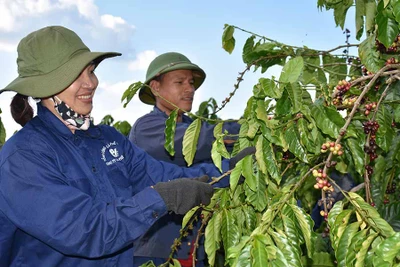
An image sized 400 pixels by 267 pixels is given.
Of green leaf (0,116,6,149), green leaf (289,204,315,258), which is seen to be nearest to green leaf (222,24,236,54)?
green leaf (289,204,315,258)

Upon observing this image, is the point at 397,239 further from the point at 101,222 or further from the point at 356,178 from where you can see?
the point at 356,178

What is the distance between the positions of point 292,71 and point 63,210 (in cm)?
100

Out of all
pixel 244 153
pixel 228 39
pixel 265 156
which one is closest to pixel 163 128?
pixel 228 39

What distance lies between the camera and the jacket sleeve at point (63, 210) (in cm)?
210

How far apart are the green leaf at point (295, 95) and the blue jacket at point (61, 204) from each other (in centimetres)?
68

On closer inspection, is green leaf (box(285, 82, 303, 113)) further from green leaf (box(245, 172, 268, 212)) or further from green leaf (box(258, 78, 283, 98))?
green leaf (box(245, 172, 268, 212))

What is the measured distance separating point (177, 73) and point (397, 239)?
2565 millimetres

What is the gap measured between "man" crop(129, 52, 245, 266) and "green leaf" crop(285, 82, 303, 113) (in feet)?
3.96

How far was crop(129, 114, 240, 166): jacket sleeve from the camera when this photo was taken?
3.33 meters

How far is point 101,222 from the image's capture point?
7.04 feet

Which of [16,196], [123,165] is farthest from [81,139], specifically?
[16,196]

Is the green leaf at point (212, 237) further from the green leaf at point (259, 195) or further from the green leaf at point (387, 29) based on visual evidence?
the green leaf at point (387, 29)

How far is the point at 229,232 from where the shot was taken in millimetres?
2184

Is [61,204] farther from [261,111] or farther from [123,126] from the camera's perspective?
[123,126]
